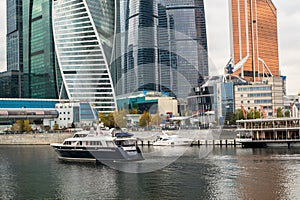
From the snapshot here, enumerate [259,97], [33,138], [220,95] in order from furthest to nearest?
[220,95], [259,97], [33,138]

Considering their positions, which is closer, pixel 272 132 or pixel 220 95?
pixel 272 132

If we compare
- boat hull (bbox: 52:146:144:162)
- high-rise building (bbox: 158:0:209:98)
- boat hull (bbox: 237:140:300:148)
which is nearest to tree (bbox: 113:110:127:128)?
high-rise building (bbox: 158:0:209:98)

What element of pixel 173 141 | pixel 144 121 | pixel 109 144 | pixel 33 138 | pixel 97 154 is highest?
pixel 144 121

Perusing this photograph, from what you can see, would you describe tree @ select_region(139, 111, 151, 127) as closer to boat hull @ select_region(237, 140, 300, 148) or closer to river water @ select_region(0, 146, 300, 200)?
boat hull @ select_region(237, 140, 300, 148)

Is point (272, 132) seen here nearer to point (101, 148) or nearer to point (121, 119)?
point (101, 148)

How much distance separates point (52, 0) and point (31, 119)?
59411mm

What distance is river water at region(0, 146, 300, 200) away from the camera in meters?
40.1

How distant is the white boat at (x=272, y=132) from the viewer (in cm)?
8262

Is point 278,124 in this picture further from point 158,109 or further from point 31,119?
point 31,119

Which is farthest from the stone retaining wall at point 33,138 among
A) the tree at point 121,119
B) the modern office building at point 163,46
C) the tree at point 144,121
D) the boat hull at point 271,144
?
the boat hull at point 271,144

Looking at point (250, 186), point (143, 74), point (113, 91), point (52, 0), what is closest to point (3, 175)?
point (250, 186)

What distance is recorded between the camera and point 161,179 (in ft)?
156

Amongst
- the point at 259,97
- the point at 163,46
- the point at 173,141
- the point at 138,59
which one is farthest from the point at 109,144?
the point at 259,97

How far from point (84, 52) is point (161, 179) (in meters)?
138
